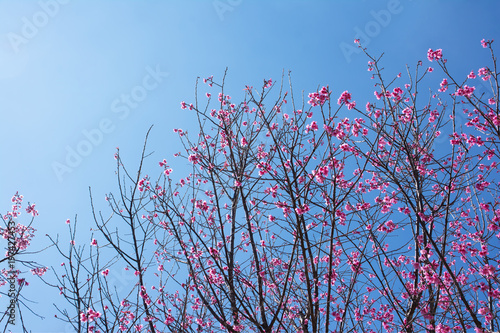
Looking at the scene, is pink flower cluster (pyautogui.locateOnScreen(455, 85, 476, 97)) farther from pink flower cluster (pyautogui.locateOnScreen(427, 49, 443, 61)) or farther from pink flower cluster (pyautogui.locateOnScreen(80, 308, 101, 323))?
pink flower cluster (pyautogui.locateOnScreen(80, 308, 101, 323))

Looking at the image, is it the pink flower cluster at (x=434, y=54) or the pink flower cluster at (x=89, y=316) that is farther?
the pink flower cluster at (x=434, y=54)

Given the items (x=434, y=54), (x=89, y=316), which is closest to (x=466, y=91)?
(x=434, y=54)

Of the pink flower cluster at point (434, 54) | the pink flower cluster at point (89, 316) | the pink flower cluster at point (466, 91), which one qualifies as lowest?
the pink flower cluster at point (89, 316)

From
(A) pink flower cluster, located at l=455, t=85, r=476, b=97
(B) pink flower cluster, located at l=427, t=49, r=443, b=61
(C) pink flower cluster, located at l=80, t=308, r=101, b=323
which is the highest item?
(B) pink flower cluster, located at l=427, t=49, r=443, b=61

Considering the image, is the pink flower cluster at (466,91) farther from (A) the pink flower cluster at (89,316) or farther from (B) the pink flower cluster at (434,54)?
(A) the pink flower cluster at (89,316)

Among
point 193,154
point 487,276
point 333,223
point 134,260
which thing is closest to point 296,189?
point 333,223

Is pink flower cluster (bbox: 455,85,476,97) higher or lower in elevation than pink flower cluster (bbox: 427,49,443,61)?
lower

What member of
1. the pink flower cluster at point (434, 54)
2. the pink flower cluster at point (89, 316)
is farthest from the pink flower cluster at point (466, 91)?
the pink flower cluster at point (89, 316)

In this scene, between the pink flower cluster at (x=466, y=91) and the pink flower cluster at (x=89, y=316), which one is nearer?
the pink flower cluster at (x=89, y=316)

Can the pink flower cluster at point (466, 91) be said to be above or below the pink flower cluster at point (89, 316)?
above

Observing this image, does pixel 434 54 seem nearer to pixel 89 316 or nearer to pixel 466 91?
pixel 466 91

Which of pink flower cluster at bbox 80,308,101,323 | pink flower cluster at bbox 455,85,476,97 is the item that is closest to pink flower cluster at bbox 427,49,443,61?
pink flower cluster at bbox 455,85,476,97

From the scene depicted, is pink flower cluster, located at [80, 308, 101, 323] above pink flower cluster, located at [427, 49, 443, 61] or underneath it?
underneath

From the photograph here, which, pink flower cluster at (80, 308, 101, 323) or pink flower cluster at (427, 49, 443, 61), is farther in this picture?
pink flower cluster at (427, 49, 443, 61)
